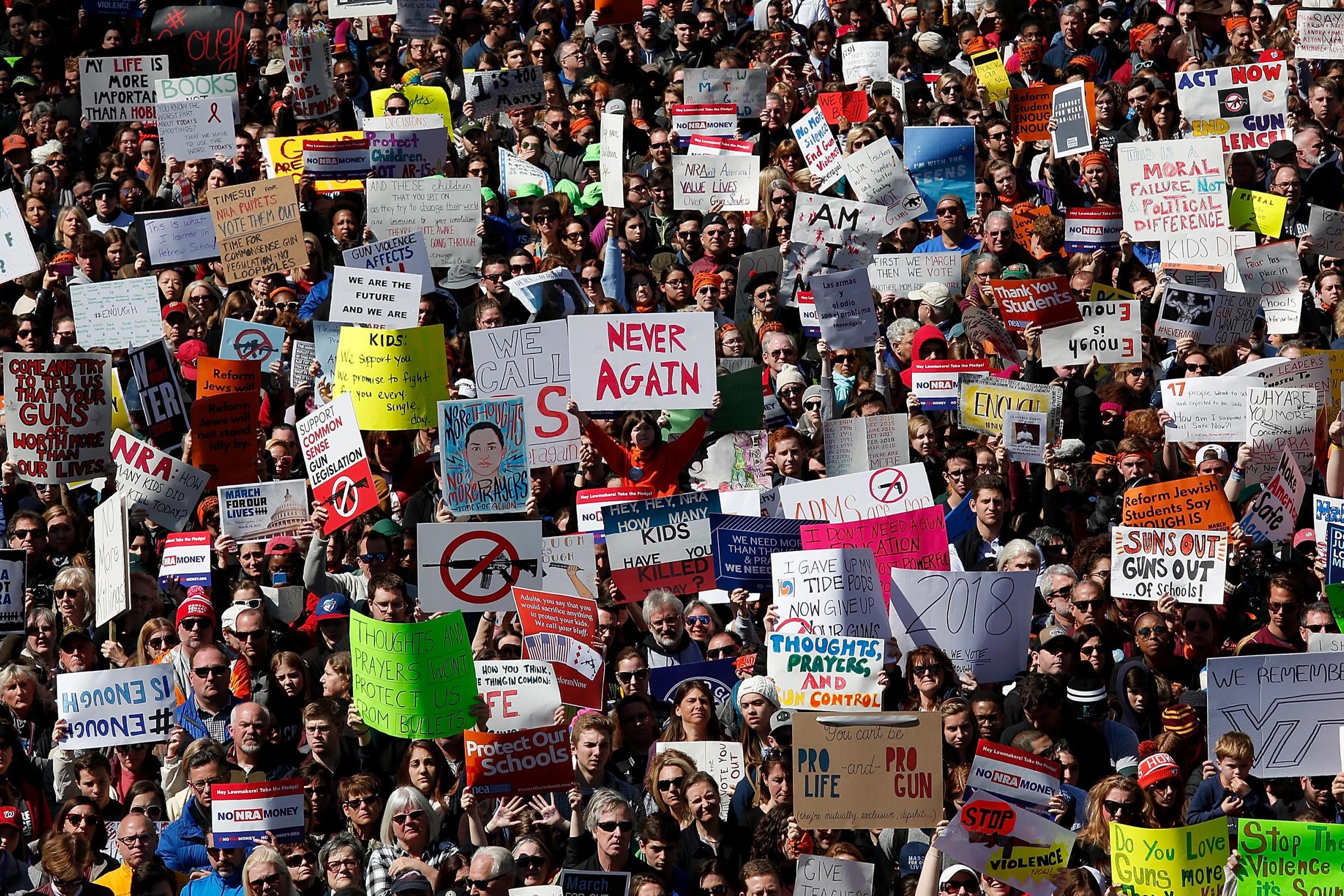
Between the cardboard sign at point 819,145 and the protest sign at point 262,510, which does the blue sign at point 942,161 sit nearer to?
the cardboard sign at point 819,145

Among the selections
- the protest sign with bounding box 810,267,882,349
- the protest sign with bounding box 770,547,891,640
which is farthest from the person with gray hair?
the protest sign with bounding box 810,267,882,349

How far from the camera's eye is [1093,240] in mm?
13797

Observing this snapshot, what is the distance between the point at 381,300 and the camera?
13.4 meters

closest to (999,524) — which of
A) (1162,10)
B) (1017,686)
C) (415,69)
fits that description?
(1017,686)

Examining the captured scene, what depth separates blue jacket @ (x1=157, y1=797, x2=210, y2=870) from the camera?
970 cm

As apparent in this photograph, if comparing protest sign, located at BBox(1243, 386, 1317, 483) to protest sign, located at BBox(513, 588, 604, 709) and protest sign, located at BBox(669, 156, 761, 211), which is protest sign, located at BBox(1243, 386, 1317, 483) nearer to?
protest sign, located at BBox(513, 588, 604, 709)

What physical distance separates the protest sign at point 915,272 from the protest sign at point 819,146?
50.6 inches

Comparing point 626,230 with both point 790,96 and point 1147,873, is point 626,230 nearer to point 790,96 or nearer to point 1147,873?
point 790,96

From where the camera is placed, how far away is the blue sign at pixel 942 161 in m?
14.4

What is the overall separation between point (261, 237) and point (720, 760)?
5971 millimetres

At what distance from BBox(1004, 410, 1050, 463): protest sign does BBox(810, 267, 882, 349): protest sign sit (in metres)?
1.51

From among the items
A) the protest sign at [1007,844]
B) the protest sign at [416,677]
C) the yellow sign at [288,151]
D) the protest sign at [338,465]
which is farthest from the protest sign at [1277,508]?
the yellow sign at [288,151]

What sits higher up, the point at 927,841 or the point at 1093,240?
the point at 1093,240

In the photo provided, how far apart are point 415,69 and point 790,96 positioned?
310cm
